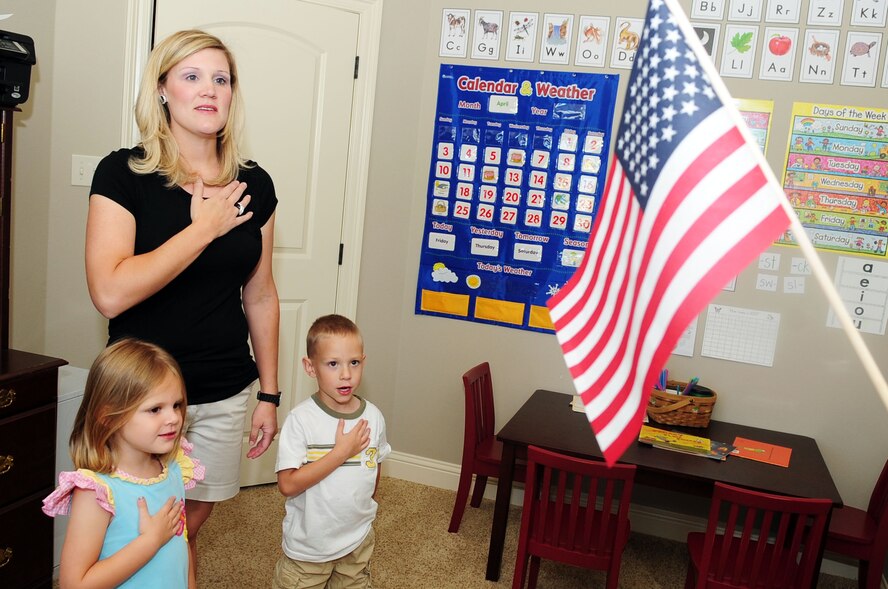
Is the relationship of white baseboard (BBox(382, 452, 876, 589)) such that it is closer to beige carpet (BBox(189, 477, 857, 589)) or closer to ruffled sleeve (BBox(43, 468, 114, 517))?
beige carpet (BBox(189, 477, 857, 589))

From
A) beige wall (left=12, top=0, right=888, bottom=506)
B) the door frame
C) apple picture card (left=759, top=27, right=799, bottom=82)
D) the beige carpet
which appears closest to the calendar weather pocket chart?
beige wall (left=12, top=0, right=888, bottom=506)

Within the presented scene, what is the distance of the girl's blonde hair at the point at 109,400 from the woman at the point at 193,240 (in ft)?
0.57

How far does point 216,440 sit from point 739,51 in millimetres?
2717

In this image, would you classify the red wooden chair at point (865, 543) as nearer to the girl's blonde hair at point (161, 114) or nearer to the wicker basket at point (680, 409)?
the wicker basket at point (680, 409)

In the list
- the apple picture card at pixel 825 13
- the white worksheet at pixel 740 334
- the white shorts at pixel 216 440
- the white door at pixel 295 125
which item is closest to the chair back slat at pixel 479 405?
the white door at pixel 295 125

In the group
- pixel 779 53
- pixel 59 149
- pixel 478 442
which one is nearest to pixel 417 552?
pixel 478 442

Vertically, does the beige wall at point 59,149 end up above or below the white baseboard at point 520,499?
above

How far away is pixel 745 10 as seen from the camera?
3371 mm

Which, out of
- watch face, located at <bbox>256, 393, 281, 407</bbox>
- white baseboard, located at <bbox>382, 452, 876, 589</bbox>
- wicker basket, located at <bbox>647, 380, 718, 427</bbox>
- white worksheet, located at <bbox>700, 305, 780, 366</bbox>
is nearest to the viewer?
watch face, located at <bbox>256, 393, 281, 407</bbox>

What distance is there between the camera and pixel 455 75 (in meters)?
3.79

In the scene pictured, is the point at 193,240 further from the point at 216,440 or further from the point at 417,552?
the point at 417,552

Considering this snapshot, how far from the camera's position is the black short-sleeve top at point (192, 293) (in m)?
1.84

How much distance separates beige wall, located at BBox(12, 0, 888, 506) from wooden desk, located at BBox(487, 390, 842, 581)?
0.25m

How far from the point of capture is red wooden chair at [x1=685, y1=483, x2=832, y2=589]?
242 cm
